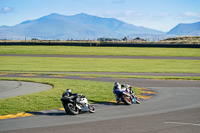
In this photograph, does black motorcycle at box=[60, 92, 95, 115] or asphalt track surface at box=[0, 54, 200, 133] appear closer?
asphalt track surface at box=[0, 54, 200, 133]

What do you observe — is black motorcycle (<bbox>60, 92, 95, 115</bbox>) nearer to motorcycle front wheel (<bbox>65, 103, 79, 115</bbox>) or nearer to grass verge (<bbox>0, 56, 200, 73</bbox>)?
motorcycle front wheel (<bbox>65, 103, 79, 115</bbox>)

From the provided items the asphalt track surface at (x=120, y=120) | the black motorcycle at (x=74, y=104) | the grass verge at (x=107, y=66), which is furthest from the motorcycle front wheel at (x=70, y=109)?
the grass verge at (x=107, y=66)

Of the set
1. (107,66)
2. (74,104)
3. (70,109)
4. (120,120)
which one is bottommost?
(107,66)

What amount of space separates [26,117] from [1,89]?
31.3 feet

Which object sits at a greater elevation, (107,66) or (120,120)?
(120,120)

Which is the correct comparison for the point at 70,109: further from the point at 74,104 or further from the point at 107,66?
the point at 107,66

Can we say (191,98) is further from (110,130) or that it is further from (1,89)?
(1,89)

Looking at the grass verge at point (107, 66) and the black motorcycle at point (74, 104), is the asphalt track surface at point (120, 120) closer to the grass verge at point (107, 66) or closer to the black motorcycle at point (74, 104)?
the black motorcycle at point (74, 104)

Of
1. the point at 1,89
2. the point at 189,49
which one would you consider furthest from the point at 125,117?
the point at 189,49

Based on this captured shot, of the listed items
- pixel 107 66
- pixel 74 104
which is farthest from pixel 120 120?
pixel 107 66

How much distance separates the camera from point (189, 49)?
3103 inches

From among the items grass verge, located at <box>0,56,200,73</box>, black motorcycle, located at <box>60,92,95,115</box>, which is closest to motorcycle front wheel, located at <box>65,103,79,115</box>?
black motorcycle, located at <box>60,92,95,115</box>

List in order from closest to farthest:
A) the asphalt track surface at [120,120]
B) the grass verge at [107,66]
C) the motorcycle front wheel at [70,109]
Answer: the asphalt track surface at [120,120] → the motorcycle front wheel at [70,109] → the grass verge at [107,66]

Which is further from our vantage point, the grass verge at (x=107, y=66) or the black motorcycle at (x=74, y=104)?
the grass verge at (x=107, y=66)
